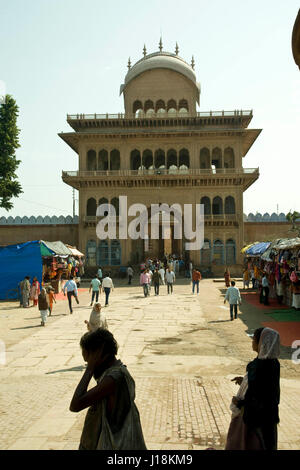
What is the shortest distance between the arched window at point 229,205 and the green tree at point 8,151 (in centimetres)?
1891

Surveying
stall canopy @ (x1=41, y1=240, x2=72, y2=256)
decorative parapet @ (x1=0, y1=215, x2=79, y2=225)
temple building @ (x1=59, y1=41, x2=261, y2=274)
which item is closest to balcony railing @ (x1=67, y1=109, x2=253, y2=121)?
temple building @ (x1=59, y1=41, x2=261, y2=274)

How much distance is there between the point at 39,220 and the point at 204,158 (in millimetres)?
16583

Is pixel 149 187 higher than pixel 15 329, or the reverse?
pixel 149 187

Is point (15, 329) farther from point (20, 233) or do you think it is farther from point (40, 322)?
point (20, 233)

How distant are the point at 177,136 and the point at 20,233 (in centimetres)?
1701

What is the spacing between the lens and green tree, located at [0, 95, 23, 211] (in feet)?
84.8

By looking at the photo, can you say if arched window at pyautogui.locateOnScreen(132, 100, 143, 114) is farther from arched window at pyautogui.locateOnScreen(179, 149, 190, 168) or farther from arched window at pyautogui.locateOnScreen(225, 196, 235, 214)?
arched window at pyautogui.locateOnScreen(225, 196, 235, 214)

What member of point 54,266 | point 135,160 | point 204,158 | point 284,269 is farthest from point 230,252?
point 284,269

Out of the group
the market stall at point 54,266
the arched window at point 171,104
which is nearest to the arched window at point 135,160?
the arched window at point 171,104

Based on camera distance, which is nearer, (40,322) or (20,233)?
(40,322)

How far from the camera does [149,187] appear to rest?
3741cm

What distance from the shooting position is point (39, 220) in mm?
39094

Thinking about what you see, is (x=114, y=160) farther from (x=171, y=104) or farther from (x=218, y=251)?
(x=218, y=251)
